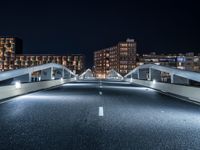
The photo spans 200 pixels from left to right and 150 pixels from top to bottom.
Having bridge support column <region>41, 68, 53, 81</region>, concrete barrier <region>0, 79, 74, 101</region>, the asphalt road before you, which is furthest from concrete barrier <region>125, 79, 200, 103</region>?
bridge support column <region>41, 68, 53, 81</region>

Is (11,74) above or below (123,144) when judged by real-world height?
above

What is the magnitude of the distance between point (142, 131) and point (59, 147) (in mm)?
2746

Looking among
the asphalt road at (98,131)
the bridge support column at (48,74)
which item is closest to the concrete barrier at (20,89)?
the bridge support column at (48,74)

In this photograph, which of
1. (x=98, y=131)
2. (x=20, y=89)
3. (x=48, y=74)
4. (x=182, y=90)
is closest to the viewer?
(x=98, y=131)

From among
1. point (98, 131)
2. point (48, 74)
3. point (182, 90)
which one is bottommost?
point (98, 131)

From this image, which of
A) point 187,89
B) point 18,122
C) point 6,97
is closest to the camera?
point 18,122

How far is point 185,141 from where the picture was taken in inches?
288

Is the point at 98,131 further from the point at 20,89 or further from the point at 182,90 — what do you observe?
the point at 20,89

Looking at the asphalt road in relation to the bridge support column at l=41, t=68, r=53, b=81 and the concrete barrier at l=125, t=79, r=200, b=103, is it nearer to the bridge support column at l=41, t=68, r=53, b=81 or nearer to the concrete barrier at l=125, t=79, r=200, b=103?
the concrete barrier at l=125, t=79, r=200, b=103

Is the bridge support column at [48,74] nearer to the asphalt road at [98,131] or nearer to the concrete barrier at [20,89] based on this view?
the concrete barrier at [20,89]

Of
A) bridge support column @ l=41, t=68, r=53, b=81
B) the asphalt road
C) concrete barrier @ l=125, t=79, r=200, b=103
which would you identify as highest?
bridge support column @ l=41, t=68, r=53, b=81

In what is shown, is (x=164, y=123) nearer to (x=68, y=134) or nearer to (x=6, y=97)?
(x=68, y=134)

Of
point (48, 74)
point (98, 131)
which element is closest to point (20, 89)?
point (98, 131)

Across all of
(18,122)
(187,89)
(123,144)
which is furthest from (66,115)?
(187,89)
